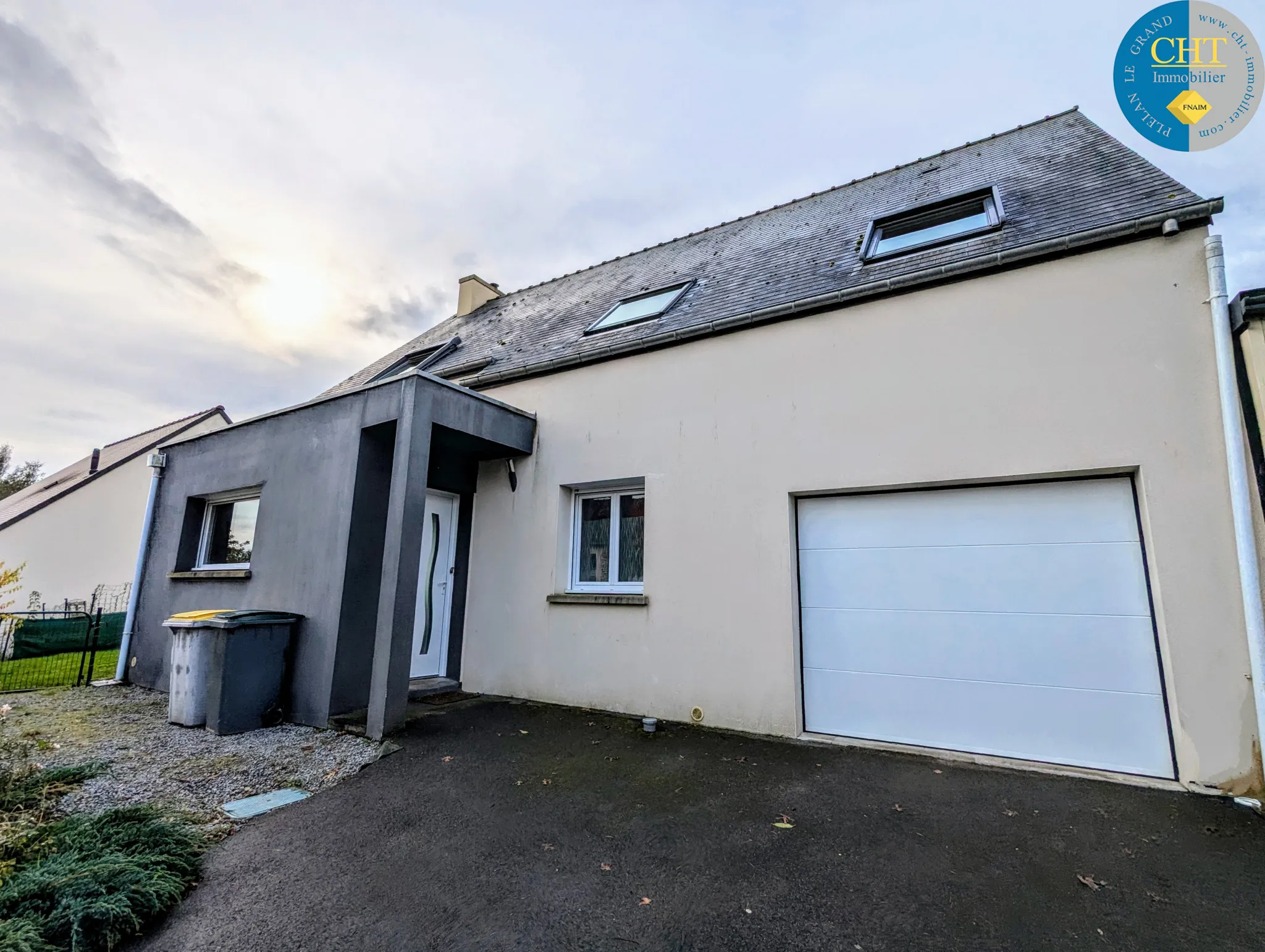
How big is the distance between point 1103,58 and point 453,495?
857 cm

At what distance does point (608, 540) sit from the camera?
614cm

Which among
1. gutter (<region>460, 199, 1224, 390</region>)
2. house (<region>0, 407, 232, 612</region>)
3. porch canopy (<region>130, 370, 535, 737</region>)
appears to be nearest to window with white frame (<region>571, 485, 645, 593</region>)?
porch canopy (<region>130, 370, 535, 737</region>)

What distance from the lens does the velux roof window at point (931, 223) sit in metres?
5.58

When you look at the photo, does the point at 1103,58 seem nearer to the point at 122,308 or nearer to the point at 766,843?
the point at 766,843

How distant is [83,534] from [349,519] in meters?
15.0

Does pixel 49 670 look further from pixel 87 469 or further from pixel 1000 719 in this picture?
pixel 1000 719

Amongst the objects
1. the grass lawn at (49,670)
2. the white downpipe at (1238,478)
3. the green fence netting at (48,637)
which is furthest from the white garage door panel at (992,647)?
the green fence netting at (48,637)

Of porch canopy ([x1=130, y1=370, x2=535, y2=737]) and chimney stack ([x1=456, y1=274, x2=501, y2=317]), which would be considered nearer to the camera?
porch canopy ([x1=130, y1=370, x2=535, y2=737])

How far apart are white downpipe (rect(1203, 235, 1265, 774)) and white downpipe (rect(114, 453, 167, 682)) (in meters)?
11.7

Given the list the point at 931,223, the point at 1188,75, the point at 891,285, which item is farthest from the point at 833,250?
the point at 1188,75

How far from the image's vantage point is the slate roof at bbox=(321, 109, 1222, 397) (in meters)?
4.51

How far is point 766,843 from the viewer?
2.88 metres

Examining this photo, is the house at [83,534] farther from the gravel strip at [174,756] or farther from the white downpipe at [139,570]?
the gravel strip at [174,756]

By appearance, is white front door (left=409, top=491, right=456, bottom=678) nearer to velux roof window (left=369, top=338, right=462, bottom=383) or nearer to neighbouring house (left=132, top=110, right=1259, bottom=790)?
neighbouring house (left=132, top=110, right=1259, bottom=790)
